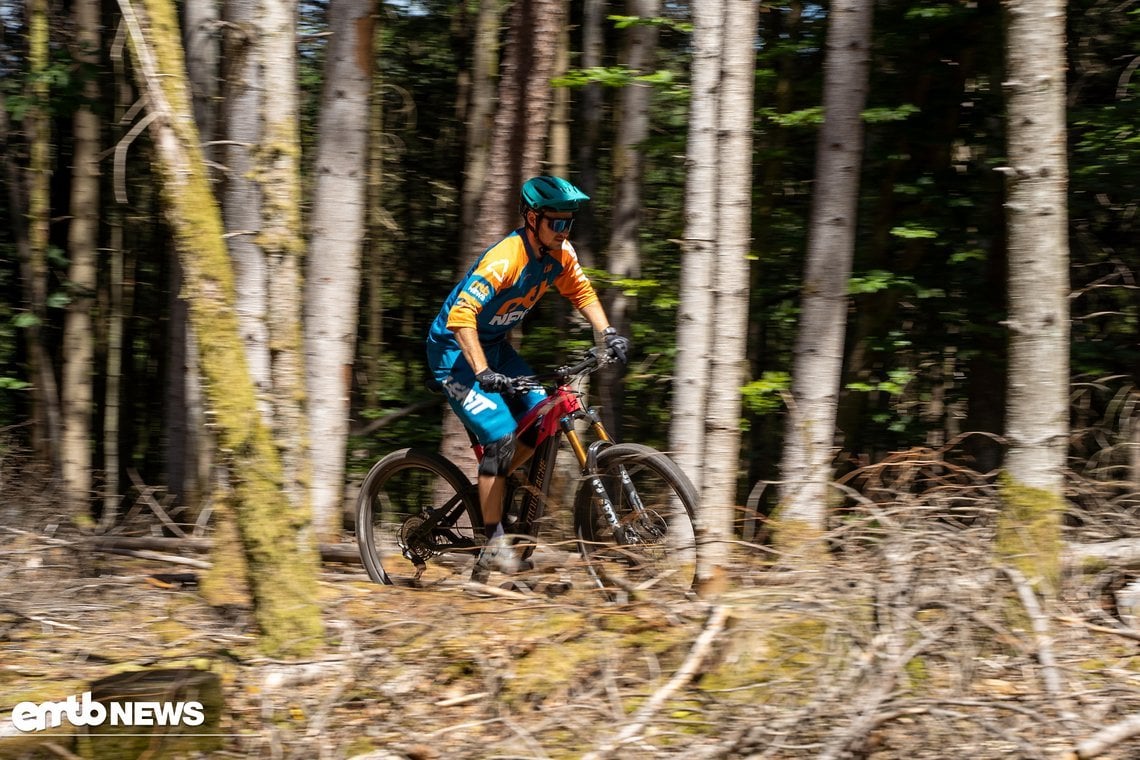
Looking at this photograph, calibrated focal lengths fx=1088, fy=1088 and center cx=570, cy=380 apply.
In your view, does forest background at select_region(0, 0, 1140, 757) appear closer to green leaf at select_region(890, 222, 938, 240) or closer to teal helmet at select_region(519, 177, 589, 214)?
green leaf at select_region(890, 222, 938, 240)

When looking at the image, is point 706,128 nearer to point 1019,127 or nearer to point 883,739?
point 1019,127

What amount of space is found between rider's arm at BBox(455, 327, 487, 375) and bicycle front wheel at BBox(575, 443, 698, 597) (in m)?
0.83

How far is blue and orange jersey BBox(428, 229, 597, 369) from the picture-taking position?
5.98 m

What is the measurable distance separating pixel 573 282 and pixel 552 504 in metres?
1.31

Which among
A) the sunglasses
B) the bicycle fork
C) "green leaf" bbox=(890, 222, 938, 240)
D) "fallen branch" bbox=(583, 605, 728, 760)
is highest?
"green leaf" bbox=(890, 222, 938, 240)

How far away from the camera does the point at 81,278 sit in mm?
11891

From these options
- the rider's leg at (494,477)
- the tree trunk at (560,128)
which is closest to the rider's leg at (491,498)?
the rider's leg at (494,477)

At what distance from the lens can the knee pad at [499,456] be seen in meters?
6.26

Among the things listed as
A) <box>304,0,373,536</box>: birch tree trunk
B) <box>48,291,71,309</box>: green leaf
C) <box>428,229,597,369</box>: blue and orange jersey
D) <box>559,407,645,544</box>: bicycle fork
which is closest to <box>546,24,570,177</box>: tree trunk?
<box>304,0,373,536</box>: birch tree trunk

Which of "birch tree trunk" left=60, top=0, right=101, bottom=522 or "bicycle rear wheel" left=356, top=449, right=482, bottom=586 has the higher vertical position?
"birch tree trunk" left=60, top=0, right=101, bottom=522

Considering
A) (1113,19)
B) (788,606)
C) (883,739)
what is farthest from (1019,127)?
(1113,19)

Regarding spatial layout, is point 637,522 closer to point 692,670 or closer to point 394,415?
point 692,670
